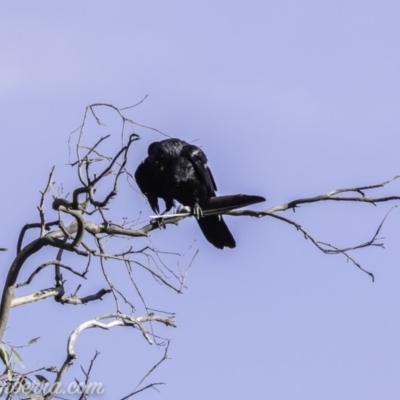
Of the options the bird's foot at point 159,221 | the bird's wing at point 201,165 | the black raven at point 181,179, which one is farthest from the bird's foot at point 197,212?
the bird's foot at point 159,221

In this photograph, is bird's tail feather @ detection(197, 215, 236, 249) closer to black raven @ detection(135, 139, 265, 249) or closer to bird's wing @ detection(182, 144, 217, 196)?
black raven @ detection(135, 139, 265, 249)

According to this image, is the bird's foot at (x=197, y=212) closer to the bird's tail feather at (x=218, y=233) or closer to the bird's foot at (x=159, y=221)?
the bird's tail feather at (x=218, y=233)

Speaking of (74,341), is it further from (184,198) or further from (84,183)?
(184,198)

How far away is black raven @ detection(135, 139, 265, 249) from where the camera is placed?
24.7 ft

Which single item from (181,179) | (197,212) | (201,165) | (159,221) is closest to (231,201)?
(159,221)

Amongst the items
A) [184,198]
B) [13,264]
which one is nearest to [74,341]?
[13,264]

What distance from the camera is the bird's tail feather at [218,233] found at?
300 inches

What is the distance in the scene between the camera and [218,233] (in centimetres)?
763

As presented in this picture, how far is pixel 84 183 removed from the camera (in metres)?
4.95

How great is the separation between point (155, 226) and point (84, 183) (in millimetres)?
1053

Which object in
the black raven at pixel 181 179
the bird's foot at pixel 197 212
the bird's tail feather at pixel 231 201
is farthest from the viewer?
the black raven at pixel 181 179

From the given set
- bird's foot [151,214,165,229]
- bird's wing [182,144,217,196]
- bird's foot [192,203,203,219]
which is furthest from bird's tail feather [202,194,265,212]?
bird's wing [182,144,217,196]

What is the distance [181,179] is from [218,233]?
495mm

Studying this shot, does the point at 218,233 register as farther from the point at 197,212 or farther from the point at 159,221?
the point at 159,221
